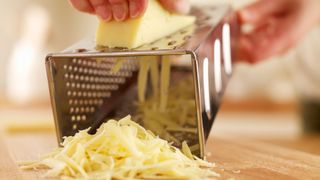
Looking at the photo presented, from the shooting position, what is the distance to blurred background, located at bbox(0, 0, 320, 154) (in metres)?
2.44

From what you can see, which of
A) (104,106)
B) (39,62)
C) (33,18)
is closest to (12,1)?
(33,18)

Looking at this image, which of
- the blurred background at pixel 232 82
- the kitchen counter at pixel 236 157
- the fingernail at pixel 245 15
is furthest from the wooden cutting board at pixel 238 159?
the blurred background at pixel 232 82

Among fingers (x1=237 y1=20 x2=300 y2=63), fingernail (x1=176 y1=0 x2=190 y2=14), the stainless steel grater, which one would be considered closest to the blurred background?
fingers (x1=237 y1=20 x2=300 y2=63)

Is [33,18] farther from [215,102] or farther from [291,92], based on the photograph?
[215,102]

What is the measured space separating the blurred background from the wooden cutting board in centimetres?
53

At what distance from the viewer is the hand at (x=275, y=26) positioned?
184 centimetres

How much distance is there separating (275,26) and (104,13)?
0.90 m

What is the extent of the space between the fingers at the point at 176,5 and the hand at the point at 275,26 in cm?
60

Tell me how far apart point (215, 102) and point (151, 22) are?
227 millimetres

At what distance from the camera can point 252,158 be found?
118cm

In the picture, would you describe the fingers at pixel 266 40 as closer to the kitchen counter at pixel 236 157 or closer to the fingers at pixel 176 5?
the kitchen counter at pixel 236 157

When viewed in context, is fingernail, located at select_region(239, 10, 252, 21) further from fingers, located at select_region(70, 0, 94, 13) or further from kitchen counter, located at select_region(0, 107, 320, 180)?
fingers, located at select_region(70, 0, 94, 13)

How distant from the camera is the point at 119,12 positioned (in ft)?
3.53

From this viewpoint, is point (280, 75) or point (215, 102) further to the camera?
point (280, 75)
